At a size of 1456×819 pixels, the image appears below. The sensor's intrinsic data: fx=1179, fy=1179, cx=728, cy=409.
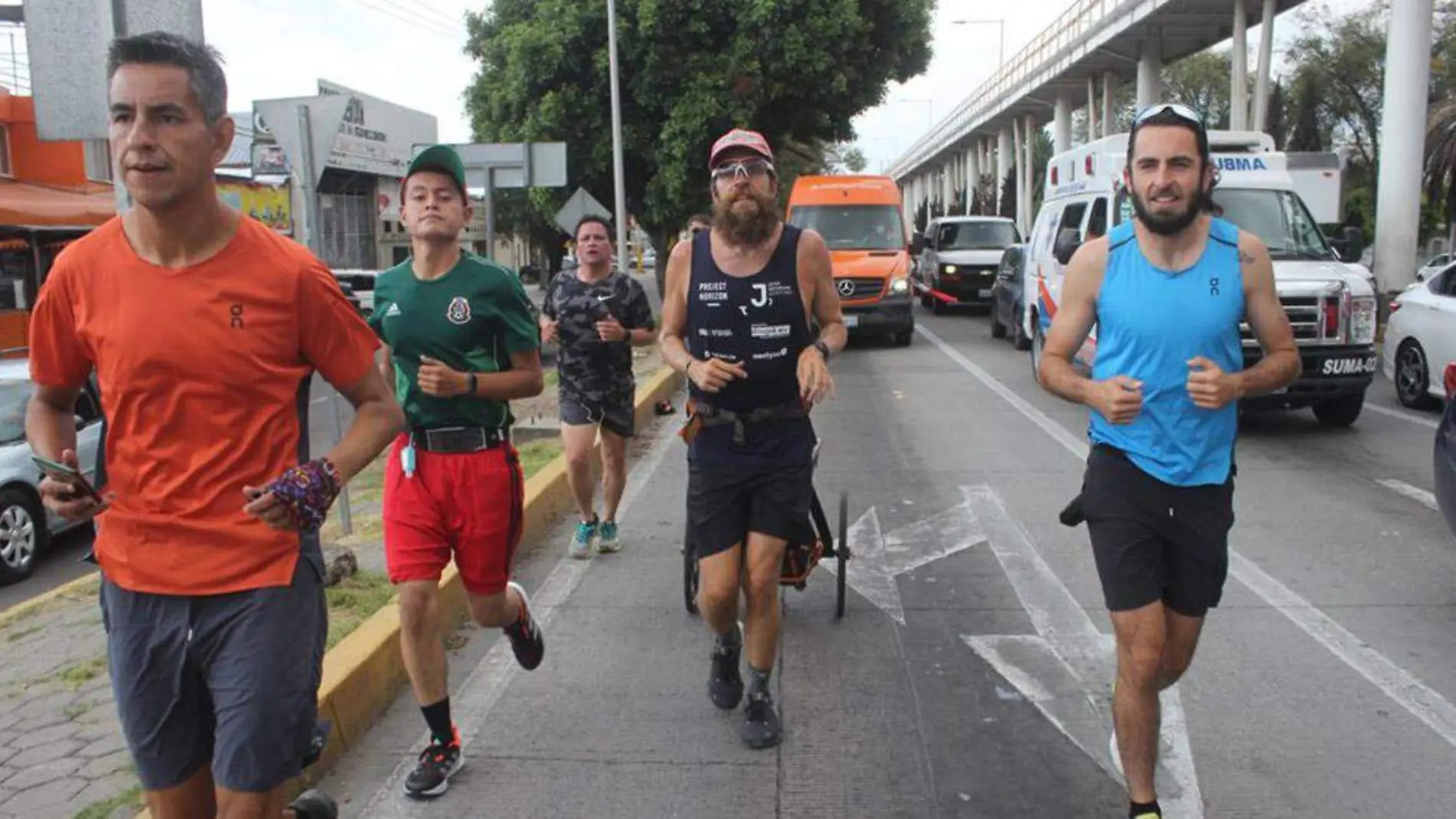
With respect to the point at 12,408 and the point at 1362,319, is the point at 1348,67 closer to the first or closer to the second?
the point at 1362,319

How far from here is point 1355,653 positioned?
4.91 metres

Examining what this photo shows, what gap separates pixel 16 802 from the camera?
3605mm

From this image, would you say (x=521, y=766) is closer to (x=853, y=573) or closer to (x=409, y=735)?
(x=409, y=735)

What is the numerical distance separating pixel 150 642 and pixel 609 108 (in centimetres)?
2369

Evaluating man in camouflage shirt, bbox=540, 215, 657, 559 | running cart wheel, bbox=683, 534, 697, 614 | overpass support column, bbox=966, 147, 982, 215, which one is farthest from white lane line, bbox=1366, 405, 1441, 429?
overpass support column, bbox=966, 147, 982, 215

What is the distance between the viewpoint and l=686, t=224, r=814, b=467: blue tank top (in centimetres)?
400

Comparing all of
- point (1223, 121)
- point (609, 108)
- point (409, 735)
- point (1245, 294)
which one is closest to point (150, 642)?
point (409, 735)

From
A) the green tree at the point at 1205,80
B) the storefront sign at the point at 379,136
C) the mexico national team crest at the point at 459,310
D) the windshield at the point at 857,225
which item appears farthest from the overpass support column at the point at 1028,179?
the mexico national team crest at the point at 459,310

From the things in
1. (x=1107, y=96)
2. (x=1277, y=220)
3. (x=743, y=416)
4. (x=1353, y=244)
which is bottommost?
(x=743, y=416)

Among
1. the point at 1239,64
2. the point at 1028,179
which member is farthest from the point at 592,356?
the point at 1028,179

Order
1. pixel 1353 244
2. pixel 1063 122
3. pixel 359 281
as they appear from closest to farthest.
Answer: pixel 1353 244 < pixel 359 281 < pixel 1063 122

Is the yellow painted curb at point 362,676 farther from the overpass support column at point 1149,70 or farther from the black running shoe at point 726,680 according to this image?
the overpass support column at point 1149,70

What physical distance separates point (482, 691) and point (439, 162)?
81.4 inches

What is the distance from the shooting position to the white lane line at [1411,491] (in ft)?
25.2
